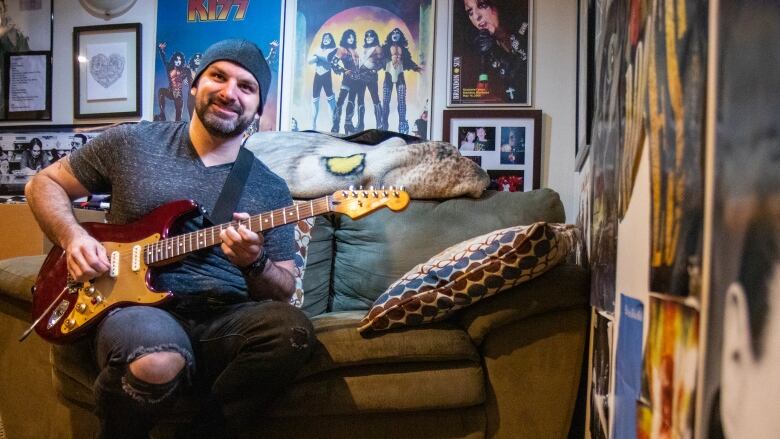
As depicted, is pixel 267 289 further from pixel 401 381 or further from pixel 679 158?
pixel 679 158

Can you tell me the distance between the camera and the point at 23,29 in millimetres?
3025

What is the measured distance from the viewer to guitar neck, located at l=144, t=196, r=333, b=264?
4.75 feet

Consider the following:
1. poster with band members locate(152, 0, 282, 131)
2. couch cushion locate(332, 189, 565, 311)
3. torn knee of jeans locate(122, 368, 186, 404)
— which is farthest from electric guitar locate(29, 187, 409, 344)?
poster with band members locate(152, 0, 282, 131)

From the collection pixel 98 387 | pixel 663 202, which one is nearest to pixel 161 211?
pixel 98 387

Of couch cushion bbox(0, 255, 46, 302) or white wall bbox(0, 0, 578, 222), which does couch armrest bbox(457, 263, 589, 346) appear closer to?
white wall bbox(0, 0, 578, 222)

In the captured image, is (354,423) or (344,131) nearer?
(354,423)

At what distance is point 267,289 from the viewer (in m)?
1.57

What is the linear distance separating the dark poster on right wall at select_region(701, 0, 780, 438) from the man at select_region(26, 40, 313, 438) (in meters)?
0.99

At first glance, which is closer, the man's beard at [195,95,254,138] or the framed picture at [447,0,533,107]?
the man's beard at [195,95,254,138]

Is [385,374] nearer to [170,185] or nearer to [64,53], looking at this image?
[170,185]

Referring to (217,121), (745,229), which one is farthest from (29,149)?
(745,229)

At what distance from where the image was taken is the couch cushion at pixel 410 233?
2057 mm

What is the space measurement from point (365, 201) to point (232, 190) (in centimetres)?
37

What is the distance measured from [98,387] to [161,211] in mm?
458
